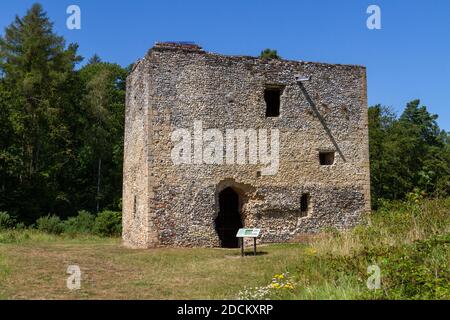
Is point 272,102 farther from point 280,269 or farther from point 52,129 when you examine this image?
point 52,129

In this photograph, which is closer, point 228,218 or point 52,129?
point 228,218

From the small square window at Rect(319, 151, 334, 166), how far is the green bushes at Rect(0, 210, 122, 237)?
12.3m

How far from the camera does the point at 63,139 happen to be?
120ft

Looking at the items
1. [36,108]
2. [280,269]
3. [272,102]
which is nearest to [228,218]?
[272,102]

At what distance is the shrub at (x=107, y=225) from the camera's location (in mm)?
26859

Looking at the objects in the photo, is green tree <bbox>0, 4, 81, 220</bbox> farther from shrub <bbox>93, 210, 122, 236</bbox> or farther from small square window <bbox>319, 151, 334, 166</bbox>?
small square window <bbox>319, 151, 334, 166</bbox>

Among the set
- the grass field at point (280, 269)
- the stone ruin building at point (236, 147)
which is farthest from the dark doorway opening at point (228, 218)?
the grass field at point (280, 269)

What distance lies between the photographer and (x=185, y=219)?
55.6ft

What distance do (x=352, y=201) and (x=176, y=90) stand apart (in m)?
7.61

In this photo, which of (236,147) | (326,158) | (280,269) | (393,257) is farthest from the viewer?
(326,158)

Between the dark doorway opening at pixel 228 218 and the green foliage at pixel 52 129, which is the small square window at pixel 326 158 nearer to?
the dark doorway opening at pixel 228 218

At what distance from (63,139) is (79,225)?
10.6 meters

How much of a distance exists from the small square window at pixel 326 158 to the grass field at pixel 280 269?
5.20m
